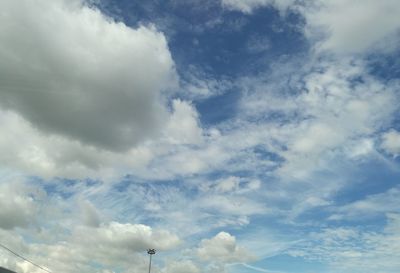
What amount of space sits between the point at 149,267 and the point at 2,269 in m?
56.3

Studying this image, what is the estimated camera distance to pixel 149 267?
354 feet

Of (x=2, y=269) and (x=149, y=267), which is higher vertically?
(x=149, y=267)

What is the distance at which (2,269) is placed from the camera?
55094 mm

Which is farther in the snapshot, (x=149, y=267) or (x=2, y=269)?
(x=149, y=267)
